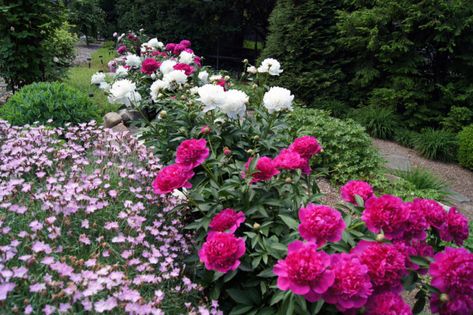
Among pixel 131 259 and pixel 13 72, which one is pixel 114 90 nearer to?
pixel 131 259

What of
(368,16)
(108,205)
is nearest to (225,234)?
(108,205)

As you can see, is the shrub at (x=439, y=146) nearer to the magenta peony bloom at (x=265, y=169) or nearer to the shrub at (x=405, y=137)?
the shrub at (x=405, y=137)

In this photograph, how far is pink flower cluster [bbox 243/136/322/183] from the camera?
162cm

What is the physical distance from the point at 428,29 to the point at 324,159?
348 cm

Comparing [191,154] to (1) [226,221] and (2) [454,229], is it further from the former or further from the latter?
(2) [454,229]

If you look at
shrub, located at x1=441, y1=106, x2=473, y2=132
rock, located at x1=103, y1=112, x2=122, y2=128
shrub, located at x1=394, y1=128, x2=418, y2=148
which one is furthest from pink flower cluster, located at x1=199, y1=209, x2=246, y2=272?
shrub, located at x1=441, y1=106, x2=473, y2=132

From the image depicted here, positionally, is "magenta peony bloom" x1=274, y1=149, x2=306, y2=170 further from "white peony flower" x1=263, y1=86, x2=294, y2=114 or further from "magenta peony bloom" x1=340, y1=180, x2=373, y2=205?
"white peony flower" x1=263, y1=86, x2=294, y2=114

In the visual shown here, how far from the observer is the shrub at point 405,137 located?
6.04 metres

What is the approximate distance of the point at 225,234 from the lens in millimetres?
1479

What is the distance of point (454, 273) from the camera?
1.26m

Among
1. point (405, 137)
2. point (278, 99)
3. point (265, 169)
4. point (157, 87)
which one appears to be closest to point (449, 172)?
point (405, 137)

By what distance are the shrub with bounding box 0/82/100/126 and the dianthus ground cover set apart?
1.29 meters

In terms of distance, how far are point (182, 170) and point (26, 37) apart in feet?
15.2

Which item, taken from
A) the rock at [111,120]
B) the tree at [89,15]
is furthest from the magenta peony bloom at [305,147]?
the tree at [89,15]
